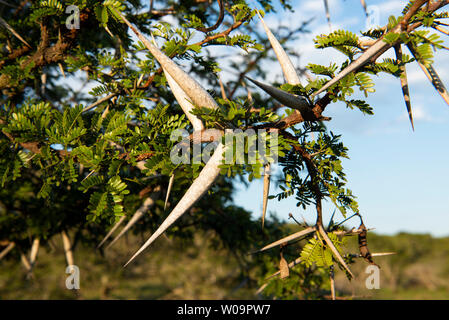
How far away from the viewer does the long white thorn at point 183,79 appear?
1536 mm

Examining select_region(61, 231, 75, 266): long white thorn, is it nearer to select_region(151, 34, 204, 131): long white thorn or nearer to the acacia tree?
the acacia tree

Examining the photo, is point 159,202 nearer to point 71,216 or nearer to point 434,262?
point 71,216

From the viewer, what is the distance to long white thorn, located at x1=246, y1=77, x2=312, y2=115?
1.39m

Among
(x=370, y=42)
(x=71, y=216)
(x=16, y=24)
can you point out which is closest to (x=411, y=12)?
(x=370, y=42)

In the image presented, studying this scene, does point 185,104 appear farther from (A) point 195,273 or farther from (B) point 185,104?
(A) point 195,273

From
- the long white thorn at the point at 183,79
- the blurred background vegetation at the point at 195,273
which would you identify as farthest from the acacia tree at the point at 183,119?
the blurred background vegetation at the point at 195,273

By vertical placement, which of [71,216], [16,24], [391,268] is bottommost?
[391,268]

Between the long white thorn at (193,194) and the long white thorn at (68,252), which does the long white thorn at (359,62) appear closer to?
the long white thorn at (193,194)

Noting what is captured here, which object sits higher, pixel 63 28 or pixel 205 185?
pixel 63 28

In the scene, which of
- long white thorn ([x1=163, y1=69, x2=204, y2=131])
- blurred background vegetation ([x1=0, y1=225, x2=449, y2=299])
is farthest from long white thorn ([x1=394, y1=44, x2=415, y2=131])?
blurred background vegetation ([x1=0, y1=225, x2=449, y2=299])

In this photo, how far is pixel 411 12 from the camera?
1550 millimetres

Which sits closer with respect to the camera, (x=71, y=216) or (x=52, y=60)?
(x=52, y=60)

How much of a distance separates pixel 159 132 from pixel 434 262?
25331mm

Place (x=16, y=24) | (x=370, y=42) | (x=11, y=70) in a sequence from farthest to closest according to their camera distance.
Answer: (x=16, y=24)
(x=11, y=70)
(x=370, y=42)
